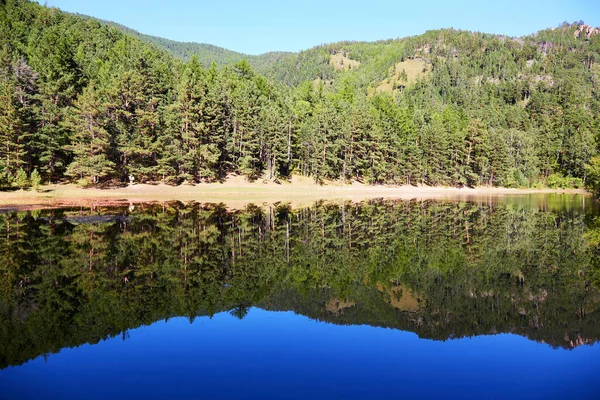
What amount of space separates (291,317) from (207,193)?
49.8m

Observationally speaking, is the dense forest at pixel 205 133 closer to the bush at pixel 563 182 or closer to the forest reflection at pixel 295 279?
the bush at pixel 563 182

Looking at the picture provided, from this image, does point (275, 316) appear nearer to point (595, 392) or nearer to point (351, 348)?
point (351, 348)

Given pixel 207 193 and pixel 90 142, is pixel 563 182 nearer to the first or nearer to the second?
pixel 207 193

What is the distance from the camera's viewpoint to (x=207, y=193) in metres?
60.7

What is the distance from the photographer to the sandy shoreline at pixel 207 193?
153 ft

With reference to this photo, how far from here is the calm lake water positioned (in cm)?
851

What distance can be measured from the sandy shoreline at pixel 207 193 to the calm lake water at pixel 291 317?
2486 centimetres

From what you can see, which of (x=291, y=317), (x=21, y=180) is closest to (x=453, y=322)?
(x=291, y=317)

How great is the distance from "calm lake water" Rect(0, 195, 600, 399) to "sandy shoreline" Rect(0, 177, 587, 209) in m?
24.9

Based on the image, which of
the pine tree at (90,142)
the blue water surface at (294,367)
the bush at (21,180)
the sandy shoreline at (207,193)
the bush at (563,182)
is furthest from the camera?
the bush at (563,182)

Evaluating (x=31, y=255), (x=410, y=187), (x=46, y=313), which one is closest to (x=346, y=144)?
(x=410, y=187)

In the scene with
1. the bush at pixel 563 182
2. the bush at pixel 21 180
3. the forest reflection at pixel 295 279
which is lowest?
the bush at pixel 563 182

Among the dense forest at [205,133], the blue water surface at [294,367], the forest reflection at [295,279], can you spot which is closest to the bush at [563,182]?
the dense forest at [205,133]

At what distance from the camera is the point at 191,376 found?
864cm
